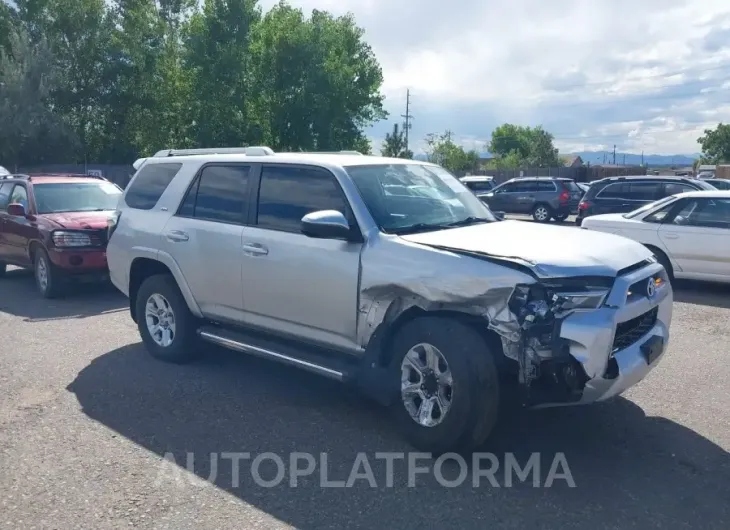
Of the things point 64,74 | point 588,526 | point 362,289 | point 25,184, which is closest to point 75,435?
point 362,289

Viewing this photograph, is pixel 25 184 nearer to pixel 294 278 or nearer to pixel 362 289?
pixel 294 278

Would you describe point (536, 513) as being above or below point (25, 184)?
below

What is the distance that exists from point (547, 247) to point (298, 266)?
71.3 inches

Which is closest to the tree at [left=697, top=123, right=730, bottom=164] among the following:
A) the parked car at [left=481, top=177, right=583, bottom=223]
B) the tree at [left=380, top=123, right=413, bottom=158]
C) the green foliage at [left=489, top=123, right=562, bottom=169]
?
the green foliage at [left=489, top=123, right=562, bottom=169]

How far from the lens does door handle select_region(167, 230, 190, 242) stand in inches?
245

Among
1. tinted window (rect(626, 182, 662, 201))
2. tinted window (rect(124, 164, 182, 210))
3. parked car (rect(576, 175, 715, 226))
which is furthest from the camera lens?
tinted window (rect(626, 182, 662, 201))

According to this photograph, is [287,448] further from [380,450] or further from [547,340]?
[547,340]

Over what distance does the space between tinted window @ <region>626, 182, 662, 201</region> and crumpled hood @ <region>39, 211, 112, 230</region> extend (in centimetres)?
1307

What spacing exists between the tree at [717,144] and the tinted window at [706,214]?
253ft

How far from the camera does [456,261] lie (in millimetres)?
4383

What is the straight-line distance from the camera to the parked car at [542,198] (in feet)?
79.8

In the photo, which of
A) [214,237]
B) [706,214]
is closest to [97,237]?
[214,237]

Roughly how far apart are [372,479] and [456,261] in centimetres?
142

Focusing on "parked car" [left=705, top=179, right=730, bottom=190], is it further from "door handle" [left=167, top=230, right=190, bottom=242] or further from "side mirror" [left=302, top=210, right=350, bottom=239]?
"side mirror" [left=302, top=210, right=350, bottom=239]
